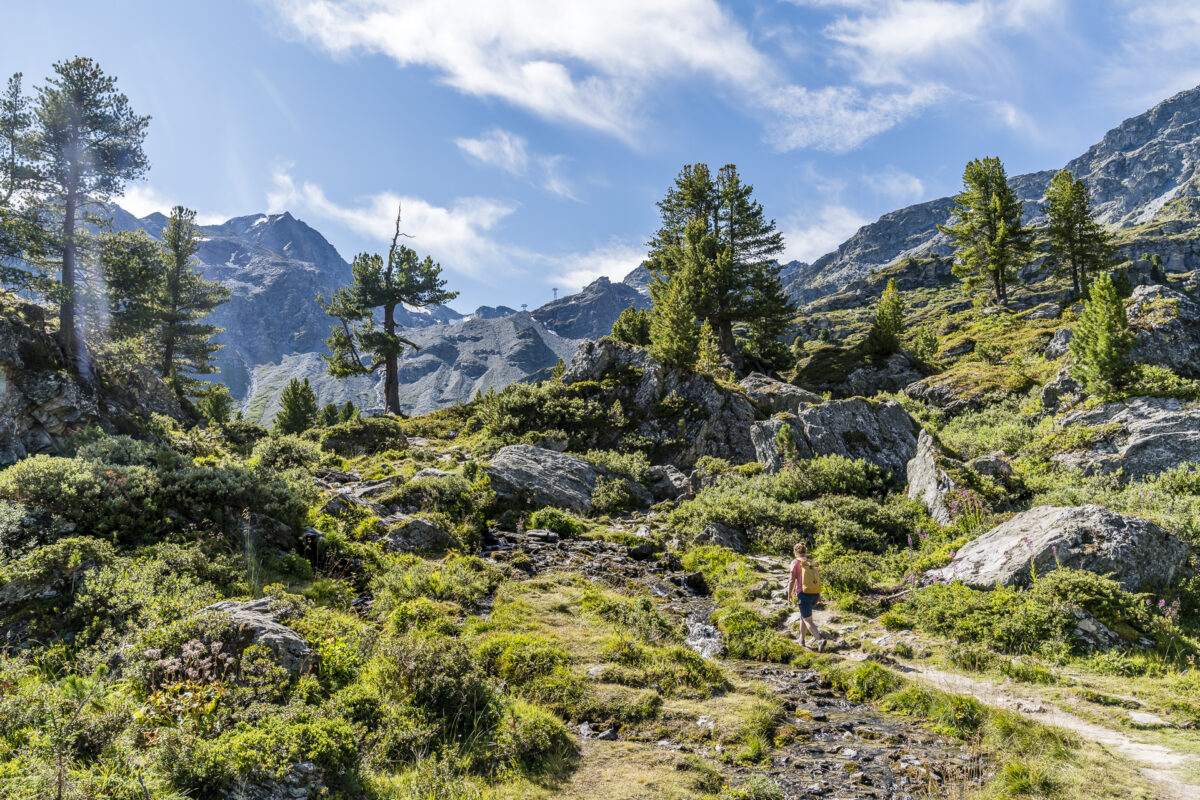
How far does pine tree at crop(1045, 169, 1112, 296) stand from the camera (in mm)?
51312

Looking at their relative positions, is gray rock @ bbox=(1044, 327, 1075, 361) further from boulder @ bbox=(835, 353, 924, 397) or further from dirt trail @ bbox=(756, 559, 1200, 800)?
dirt trail @ bbox=(756, 559, 1200, 800)

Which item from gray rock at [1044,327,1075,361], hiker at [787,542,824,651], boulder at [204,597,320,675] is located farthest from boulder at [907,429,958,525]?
gray rock at [1044,327,1075,361]

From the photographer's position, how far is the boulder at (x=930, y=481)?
1526 centimetres

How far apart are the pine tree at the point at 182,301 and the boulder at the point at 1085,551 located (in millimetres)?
50767

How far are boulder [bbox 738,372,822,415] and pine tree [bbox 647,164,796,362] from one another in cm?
1111

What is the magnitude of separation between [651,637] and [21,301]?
110 feet

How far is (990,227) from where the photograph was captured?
53.2 meters

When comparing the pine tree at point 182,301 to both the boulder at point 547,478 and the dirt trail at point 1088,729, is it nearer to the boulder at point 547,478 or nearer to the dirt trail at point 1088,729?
the boulder at point 547,478

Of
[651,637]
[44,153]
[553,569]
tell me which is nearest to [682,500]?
[553,569]

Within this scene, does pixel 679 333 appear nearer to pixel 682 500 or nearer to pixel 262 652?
pixel 682 500

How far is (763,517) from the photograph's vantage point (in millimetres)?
17516

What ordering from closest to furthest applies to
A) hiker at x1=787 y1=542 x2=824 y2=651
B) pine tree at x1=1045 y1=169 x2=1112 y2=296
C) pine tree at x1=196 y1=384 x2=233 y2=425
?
hiker at x1=787 y1=542 x2=824 y2=651 < pine tree at x1=196 y1=384 x2=233 y2=425 < pine tree at x1=1045 y1=169 x2=1112 y2=296

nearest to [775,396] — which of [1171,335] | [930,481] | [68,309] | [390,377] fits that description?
[930,481]

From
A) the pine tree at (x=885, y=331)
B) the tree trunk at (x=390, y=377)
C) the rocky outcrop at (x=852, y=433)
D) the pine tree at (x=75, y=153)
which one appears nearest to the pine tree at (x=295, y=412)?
the tree trunk at (x=390, y=377)
